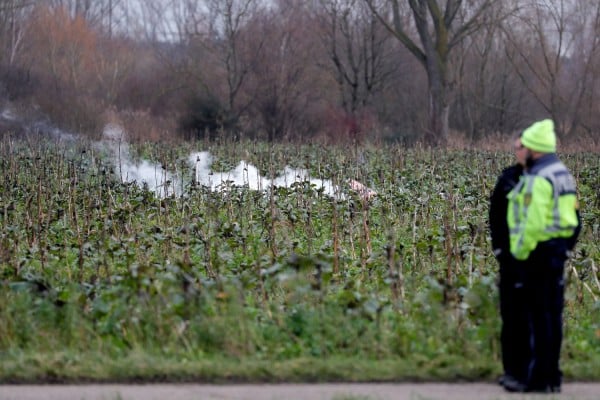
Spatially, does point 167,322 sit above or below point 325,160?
below

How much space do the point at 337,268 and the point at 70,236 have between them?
451cm

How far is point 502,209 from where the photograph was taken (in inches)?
285

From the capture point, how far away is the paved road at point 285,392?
6.84m

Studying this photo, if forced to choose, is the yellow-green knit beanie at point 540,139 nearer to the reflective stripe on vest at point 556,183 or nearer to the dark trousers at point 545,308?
the reflective stripe on vest at point 556,183

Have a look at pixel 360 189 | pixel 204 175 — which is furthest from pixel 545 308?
pixel 204 175

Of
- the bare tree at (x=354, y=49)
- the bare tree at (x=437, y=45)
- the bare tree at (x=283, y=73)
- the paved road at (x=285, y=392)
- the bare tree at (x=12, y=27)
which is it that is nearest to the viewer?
the paved road at (x=285, y=392)

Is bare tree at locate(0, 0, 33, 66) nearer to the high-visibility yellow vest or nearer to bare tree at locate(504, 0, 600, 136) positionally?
bare tree at locate(504, 0, 600, 136)

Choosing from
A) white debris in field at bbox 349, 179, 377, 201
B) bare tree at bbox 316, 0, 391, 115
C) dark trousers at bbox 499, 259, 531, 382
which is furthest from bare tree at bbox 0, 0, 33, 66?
dark trousers at bbox 499, 259, 531, 382

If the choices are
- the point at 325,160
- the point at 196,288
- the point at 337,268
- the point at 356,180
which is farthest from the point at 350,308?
the point at 325,160

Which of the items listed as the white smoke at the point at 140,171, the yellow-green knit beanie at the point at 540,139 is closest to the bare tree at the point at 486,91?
the white smoke at the point at 140,171

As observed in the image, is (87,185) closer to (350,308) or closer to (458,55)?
(350,308)

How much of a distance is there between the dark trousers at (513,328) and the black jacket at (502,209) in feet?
0.46

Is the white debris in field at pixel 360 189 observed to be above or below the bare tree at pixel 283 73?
below

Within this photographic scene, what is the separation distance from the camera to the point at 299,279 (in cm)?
851
